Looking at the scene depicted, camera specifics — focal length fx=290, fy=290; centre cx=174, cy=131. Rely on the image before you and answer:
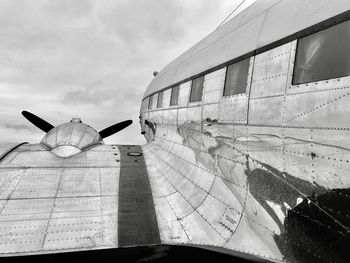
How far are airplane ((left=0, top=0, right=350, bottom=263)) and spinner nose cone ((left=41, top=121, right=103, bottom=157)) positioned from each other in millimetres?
660

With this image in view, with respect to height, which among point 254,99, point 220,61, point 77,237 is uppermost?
point 220,61

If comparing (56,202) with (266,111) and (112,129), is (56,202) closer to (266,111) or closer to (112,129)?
(266,111)

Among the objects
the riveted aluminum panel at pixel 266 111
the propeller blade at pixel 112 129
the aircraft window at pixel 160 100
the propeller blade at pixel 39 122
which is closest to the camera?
the riveted aluminum panel at pixel 266 111

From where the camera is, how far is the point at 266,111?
4.51 m

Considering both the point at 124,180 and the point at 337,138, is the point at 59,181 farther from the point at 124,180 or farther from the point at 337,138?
the point at 337,138

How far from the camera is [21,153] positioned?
32.3 ft

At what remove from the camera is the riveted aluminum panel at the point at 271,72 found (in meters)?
4.30

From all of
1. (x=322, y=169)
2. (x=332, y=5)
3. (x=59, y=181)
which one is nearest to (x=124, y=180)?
(x=59, y=181)

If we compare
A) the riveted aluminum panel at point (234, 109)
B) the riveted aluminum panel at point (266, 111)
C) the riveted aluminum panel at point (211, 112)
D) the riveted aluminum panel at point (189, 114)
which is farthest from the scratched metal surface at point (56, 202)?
the riveted aluminum panel at point (266, 111)

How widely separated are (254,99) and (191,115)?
3.08 m

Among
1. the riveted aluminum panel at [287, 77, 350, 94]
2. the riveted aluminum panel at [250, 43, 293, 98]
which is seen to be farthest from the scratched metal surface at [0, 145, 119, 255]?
the riveted aluminum panel at [287, 77, 350, 94]

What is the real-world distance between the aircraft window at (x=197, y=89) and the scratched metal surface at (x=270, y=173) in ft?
1.15

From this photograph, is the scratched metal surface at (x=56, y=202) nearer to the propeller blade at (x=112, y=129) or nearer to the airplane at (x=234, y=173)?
the airplane at (x=234, y=173)

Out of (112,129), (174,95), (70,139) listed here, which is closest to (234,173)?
(174,95)
